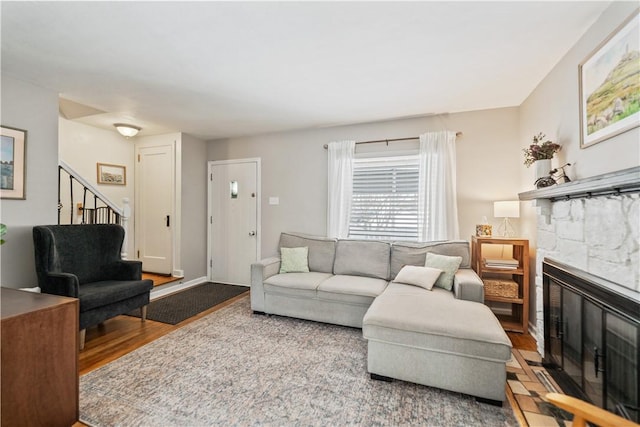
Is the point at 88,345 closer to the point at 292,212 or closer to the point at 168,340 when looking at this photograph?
the point at 168,340

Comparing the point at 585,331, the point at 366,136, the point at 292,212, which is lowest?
the point at 585,331

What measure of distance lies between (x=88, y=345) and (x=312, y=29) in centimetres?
331

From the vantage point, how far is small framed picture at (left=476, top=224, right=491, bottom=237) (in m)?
3.15

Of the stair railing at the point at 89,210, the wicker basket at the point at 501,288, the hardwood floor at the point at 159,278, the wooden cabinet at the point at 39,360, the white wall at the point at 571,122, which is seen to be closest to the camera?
the wooden cabinet at the point at 39,360

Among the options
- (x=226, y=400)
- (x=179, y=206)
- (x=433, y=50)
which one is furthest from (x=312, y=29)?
(x=179, y=206)

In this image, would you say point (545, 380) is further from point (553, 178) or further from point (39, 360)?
point (39, 360)

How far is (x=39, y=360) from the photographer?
1460 mm

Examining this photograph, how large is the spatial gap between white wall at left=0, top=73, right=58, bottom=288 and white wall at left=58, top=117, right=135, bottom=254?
40.4 inches

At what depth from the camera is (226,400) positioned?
1.83 metres

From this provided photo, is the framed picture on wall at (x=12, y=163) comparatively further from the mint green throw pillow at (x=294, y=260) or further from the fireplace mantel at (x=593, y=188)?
the fireplace mantel at (x=593, y=188)

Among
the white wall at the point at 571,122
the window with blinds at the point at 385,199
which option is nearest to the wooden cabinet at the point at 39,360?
the window with blinds at the point at 385,199

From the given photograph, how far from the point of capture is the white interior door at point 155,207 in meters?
4.55

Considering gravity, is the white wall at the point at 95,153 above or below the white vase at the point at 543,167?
above

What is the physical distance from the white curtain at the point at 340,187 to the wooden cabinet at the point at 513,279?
5.29 feet
